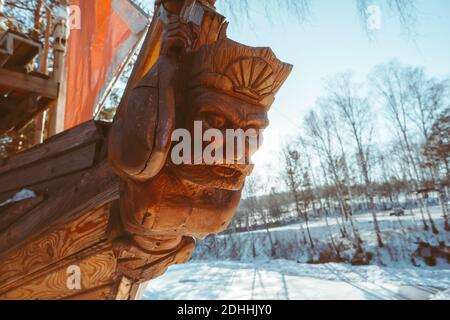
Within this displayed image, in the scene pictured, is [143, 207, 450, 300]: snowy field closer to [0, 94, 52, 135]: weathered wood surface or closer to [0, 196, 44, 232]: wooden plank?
[0, 94, 52, 135]: weathered wood surface

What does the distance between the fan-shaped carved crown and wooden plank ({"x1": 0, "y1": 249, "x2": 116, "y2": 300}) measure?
21.3 inches

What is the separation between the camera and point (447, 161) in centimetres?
1015

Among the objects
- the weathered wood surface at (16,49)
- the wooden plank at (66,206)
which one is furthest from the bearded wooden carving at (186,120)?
the weathered wood surface at (16,49)

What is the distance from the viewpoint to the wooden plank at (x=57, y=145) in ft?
2.48

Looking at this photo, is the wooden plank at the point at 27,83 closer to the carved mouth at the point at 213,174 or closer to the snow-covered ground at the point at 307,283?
the carved mouth at the point at 213,174

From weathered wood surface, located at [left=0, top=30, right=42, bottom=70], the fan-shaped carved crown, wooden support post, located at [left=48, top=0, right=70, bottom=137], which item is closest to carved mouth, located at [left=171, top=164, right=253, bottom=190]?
the fan-shaped carved crown

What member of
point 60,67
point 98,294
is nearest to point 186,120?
point 98,294

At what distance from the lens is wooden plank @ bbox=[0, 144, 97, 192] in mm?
743

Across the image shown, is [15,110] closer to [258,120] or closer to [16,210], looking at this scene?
[16,210]

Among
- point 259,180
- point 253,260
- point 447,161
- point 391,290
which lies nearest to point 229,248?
point 253,260

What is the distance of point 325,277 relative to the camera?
27.2ft

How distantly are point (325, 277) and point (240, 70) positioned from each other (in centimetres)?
940
